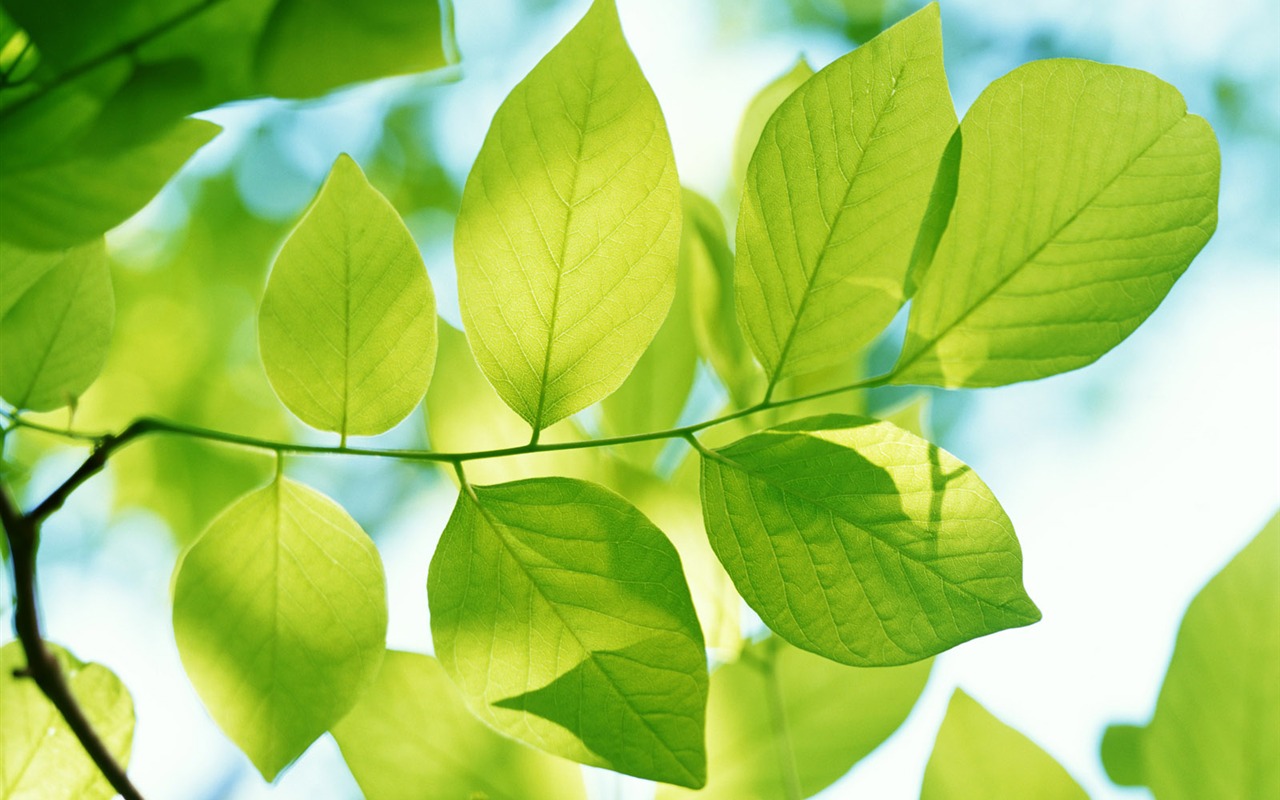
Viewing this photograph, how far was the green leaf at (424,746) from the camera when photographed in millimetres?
333

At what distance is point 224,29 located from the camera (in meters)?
0.26

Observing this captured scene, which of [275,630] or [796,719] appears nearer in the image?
[275,630]

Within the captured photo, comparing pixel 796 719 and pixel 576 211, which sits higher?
pixel 576 211

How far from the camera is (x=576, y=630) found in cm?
26

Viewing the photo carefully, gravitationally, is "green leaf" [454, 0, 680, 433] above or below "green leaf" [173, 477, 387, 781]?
above

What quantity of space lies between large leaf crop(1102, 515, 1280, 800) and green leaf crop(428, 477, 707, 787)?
20 cm

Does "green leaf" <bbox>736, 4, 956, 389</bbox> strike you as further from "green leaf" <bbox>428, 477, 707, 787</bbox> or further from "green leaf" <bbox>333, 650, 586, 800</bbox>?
"green leaf" <bbox>333, 650, 586, 800</bbox>

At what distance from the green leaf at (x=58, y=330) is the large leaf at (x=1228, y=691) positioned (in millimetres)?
406

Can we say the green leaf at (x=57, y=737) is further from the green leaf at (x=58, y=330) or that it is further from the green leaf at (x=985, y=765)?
the green leaf at (x=985, y=765)

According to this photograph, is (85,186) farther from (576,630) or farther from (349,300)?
(576,630)

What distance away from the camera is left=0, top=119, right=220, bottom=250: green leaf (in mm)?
249

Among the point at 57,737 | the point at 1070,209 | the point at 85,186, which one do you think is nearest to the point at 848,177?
the point at 1070,209

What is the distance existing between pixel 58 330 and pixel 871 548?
280 mm

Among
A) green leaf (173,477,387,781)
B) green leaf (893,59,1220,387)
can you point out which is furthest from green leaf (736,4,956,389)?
green leaf (173,477,387,781)
